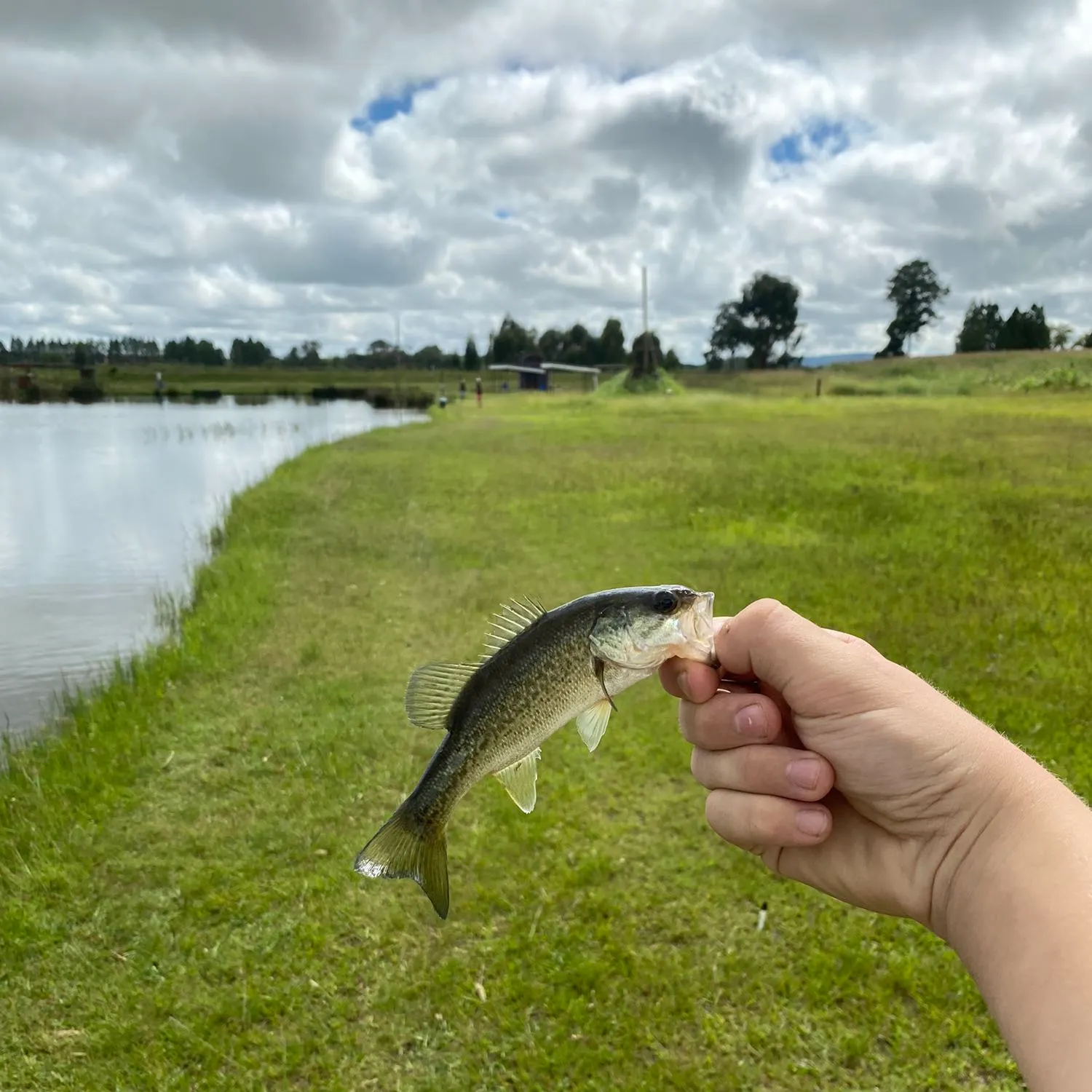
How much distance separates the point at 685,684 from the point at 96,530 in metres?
18.3

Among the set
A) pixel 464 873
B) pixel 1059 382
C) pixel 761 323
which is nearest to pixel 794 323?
pixel 761 323

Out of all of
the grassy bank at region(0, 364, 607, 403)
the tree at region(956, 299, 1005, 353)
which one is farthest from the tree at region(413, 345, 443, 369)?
the tree at region(956, 299, 1005, 353)

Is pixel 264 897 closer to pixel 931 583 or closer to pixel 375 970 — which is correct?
pixel 375 970

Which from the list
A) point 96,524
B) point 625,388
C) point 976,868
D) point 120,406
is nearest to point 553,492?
point 96,524

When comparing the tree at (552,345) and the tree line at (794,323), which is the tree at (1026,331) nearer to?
the tree line at (794,323)

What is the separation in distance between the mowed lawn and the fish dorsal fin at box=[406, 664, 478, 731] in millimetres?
2380

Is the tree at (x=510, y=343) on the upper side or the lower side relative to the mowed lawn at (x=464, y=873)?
upper

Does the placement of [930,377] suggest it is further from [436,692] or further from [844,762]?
[436,692]

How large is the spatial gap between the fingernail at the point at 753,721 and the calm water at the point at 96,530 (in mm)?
7884

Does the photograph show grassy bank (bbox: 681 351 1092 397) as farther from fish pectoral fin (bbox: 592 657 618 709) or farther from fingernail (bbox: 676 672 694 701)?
fish pectoral fin (bbox: 592 657 618 709)

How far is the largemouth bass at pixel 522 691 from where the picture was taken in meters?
2.25

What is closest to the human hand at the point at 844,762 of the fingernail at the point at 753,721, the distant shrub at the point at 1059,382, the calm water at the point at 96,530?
the fingernail at the point at 753,721

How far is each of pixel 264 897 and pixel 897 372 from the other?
229 feet

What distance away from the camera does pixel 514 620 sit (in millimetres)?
2471
